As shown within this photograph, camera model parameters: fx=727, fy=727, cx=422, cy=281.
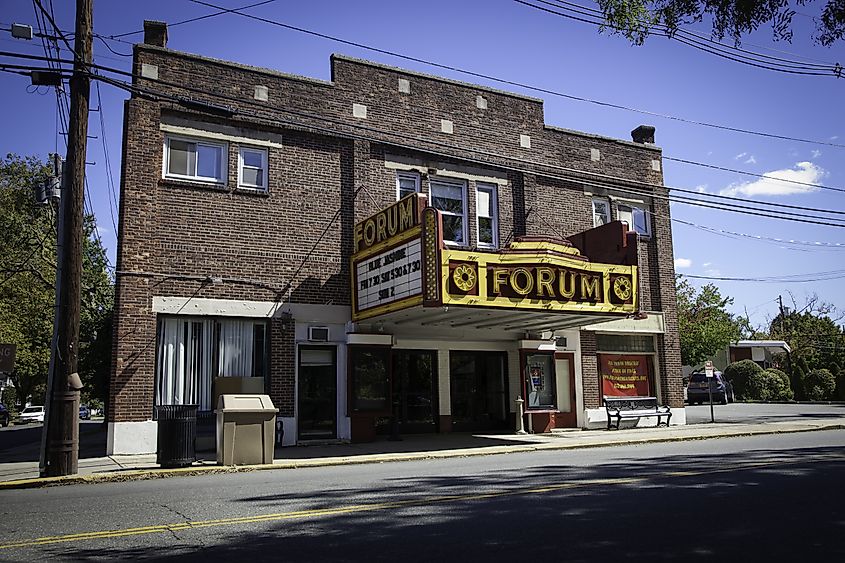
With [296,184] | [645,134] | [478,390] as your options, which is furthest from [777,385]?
[296,184]

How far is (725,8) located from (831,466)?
7.33 metres

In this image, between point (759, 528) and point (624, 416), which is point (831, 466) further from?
point (624, 416)

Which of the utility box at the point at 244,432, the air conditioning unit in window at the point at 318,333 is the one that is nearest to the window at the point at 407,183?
the air conditioning unit in window at the point at 318,333

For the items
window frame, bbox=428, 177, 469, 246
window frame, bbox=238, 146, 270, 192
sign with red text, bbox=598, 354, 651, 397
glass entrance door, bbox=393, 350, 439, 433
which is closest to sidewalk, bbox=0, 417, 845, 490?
glass entrance door, bbox=393, 350, 439, 433

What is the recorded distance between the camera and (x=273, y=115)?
18781 millimetres

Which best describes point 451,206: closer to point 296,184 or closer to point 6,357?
point 296,184

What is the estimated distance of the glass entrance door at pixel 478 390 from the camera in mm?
21125

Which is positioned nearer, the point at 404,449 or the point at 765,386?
the point at 404,449

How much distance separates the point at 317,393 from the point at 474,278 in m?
5.43

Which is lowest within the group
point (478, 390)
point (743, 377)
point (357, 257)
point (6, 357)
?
A: point (478, 390)

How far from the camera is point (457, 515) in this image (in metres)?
7.51

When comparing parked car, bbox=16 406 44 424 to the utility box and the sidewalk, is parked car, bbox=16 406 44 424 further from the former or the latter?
the utility box

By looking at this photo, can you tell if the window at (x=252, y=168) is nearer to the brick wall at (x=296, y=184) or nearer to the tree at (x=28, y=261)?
the brick wall at (x=296, y=184)

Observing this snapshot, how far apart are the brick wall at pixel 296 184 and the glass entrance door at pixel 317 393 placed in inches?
19.1
